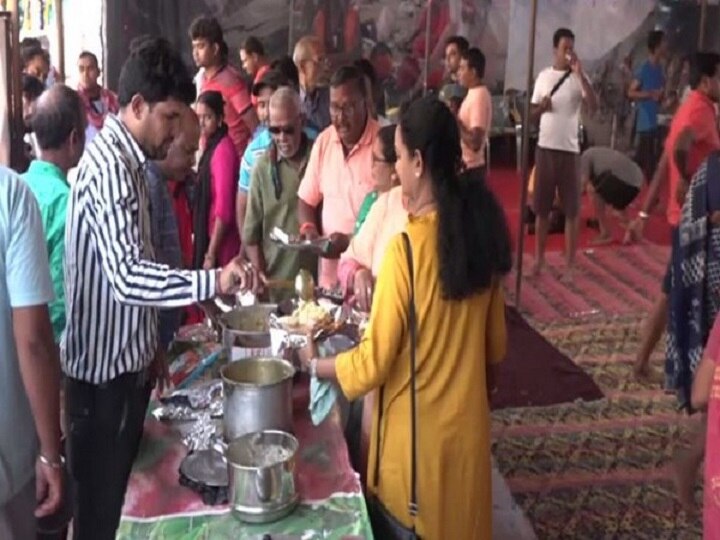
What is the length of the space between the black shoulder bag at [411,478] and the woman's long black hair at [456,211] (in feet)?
0.26

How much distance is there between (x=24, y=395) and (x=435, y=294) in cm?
89

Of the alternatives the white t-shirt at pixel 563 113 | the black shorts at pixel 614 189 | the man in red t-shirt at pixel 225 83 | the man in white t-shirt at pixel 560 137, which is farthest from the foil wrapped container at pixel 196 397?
the black shorts at pixel 614 189

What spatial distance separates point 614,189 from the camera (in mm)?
7504

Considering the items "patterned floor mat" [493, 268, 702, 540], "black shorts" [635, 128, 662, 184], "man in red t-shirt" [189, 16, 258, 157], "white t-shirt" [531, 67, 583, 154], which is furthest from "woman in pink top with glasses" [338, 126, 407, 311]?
"black shorts" [635, 128, 662, 184]

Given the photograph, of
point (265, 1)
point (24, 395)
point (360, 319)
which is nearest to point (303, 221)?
point (360, 319)

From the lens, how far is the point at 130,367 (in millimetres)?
2105

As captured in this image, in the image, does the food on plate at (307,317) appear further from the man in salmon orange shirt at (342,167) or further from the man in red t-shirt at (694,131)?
the man in red t-shirt at (694,131)

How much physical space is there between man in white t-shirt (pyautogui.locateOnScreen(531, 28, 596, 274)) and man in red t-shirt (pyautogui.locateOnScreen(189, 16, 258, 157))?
2.28 metres

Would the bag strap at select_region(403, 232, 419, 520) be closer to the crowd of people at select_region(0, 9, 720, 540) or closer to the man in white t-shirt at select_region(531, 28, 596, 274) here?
the crowd of people at select_region(0, 9, 720, 540)

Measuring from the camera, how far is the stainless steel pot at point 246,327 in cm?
227

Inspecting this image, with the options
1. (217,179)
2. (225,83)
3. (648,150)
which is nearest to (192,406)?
(217,179)

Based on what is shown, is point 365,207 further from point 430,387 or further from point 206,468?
point 206,468

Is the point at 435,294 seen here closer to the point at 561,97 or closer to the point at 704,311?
the point at 704,311

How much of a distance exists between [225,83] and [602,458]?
2.66 m
